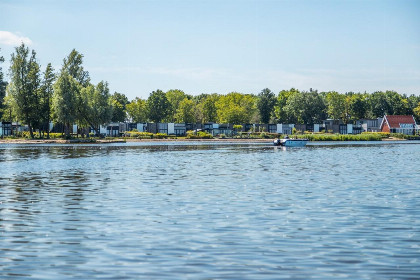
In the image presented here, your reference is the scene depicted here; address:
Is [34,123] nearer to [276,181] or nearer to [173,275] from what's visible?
[276,181]

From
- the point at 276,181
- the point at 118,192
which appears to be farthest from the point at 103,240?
the point at 276,181

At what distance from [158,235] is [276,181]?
77.2ft

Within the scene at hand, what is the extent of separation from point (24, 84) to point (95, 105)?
19306 mm

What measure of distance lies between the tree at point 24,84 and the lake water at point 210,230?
4272 inches

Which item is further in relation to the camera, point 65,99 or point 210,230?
point 65,99

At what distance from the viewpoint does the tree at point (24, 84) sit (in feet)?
470

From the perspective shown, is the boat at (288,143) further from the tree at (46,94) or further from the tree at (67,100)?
the tree at (46,94)

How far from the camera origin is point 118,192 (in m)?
36.1

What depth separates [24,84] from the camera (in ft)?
473

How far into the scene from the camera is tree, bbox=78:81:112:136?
144m

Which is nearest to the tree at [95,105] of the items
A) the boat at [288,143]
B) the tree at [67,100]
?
the tree at [67,100]

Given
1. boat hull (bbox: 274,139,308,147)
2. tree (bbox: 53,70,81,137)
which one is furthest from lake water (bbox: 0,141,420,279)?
tree (bbox: 53,70,81,137)

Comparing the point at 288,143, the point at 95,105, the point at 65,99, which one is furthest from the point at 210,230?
the point at 95,105

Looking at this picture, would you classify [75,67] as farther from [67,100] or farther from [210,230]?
[210,230]
